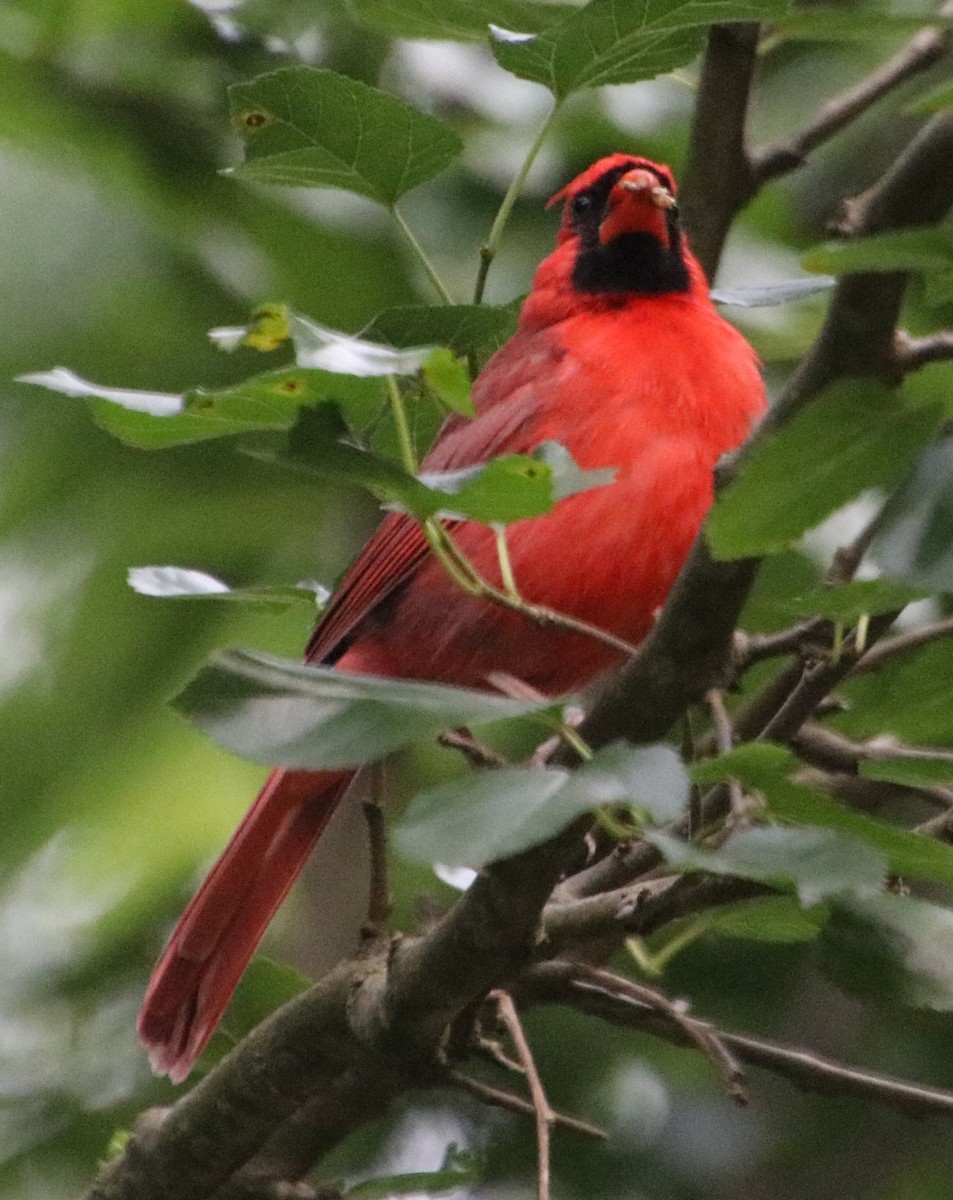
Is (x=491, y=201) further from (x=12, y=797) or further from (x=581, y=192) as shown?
→ (x=12, y=797)

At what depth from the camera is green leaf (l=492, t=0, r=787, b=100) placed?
1710 mm

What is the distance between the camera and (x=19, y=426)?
130 inches

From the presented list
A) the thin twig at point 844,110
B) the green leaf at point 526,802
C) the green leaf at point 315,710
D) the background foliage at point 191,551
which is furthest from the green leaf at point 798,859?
the background foliage at point 191,551

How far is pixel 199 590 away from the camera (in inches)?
65.9

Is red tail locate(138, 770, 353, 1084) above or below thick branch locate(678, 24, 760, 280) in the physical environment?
below

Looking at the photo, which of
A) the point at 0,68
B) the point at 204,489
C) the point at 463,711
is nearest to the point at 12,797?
the point at 204,489

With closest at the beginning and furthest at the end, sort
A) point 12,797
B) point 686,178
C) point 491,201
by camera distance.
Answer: point 686,178 → point 12,797 → point 491,201

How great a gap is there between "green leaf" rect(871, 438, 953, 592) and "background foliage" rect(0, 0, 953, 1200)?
5.59ft

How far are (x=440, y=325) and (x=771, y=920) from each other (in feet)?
2.00

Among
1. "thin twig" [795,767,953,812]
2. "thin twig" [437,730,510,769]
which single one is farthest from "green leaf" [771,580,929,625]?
"thin twig" [795,767,953,812]

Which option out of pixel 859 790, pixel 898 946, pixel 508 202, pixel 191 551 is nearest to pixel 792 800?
pixel 898 946

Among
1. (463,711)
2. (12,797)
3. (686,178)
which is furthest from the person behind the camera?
(12,797)

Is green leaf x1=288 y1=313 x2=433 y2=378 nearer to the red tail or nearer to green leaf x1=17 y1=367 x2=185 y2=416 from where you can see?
green leaf x1=17 y1=367 x2=185 y2=416

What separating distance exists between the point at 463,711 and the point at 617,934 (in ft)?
2.05
